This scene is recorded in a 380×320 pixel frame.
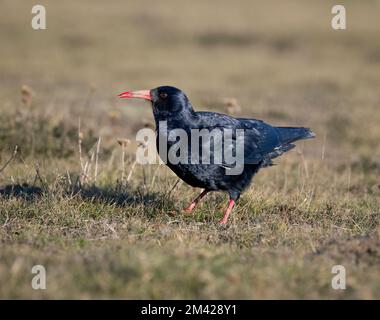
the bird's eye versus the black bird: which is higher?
the bird's eye

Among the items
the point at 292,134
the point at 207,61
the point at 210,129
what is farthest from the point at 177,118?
the point at 207,61

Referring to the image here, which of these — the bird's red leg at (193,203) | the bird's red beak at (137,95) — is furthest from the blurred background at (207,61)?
the bird's red beak at (137,95)

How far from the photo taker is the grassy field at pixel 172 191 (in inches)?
174

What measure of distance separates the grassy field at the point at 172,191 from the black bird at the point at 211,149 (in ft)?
1.12

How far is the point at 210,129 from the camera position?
661cm

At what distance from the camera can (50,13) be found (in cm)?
2959

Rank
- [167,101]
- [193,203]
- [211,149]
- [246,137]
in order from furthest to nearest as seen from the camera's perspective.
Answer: [246,137] < [193,203] < [167,101] < [211,149]

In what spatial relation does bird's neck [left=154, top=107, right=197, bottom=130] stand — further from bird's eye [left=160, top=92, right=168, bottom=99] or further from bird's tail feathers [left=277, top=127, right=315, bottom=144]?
bird's tail feathers [left=277, top=127, right=315, bottom=144]

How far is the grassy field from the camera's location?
4410 mm

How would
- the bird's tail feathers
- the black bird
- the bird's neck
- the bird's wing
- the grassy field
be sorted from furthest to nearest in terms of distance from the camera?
the bird's tail feathers, the bird's wing, the bird's neck, the black bird, the grassy field

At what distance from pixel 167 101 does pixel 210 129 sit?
1.71ft

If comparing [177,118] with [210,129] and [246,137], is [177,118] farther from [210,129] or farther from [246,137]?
[246,137]

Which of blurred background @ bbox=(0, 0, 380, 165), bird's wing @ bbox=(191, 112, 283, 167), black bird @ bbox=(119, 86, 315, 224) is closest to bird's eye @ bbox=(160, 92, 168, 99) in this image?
black bird @ bbox=(119, 86, 315, 224)
